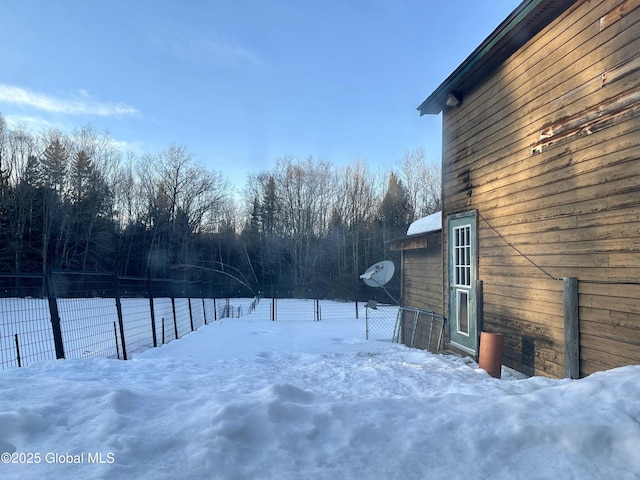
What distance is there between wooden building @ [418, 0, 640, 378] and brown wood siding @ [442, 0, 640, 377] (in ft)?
0.04

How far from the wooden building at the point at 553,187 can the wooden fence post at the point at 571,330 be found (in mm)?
10

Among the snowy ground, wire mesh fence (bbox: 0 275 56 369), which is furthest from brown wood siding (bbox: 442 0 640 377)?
wire mesh fence (bbox: 0 275 56 369)

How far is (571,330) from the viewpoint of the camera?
3.99 m

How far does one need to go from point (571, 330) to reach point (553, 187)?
1.58 m

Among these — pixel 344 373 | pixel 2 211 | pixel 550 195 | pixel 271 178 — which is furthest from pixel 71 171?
pixel 550 195

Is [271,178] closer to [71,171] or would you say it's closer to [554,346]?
[71,171]

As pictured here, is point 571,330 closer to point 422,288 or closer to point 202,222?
point 422,288

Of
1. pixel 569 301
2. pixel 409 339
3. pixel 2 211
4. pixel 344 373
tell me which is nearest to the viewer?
pixel 569 301

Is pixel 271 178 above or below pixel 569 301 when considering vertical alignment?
above

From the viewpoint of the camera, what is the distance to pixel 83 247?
83.3 ft

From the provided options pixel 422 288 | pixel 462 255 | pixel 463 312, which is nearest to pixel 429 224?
pixel 422 288

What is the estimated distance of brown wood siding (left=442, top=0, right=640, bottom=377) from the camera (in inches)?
138

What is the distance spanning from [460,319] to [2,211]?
26.5 m

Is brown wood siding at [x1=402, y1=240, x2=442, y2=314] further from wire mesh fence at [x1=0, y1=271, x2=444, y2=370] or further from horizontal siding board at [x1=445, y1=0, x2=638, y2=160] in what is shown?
horizontal siding board at [x1=445, y1=0, x2=638, y2=160]
